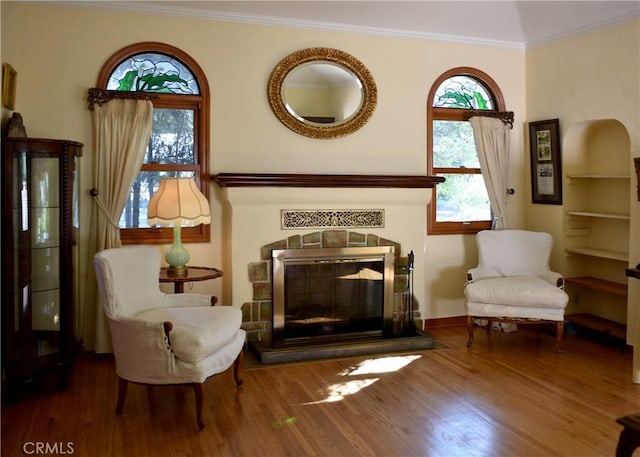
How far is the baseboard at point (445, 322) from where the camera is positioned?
17.9ft

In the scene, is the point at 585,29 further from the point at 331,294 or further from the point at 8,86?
the point at 8,86

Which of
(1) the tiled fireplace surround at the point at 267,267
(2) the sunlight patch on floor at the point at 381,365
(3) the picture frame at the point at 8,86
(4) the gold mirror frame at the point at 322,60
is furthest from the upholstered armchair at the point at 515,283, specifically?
(3) the picture frame at the point at 8,86

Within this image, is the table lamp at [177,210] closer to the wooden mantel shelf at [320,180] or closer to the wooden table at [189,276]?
the wooden table at [189,276]

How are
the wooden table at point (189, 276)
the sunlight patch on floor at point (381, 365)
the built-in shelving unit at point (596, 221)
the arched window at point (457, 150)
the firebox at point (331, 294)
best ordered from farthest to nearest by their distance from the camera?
the arched window at point (457, 150), the built-in shelving unit at point (596, 221), the firebox at point (331, 294), the sunlight patch on floor at point (381, 365), the wooden table at point (189, 276)

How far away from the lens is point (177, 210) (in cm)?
411

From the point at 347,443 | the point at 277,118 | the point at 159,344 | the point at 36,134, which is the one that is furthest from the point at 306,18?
the point at 347,443

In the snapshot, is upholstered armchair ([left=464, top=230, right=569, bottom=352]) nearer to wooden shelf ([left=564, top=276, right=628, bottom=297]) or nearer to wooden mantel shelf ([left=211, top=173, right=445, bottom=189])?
wooden shelf ([left=564, top=276, right=628, bottom=297])

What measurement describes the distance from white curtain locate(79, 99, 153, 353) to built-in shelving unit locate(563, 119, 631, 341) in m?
3.63

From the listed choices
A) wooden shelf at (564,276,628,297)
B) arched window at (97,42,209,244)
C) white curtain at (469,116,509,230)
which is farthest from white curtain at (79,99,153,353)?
wooden shelf at (564,276,628,297)

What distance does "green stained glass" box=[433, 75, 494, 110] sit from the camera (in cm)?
545

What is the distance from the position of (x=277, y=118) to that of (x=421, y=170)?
138cm

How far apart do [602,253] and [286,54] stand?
3134 millimetres

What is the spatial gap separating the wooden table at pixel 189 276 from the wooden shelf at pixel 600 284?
3.11 m

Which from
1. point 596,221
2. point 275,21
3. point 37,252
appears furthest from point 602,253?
point 37,252
